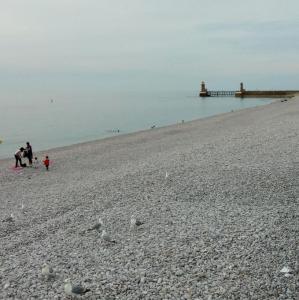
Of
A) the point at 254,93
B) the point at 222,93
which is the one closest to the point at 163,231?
the point at 254,93

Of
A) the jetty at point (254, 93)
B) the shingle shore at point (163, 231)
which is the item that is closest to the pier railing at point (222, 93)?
the jetty at point (254, 93)

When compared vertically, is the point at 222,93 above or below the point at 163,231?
above

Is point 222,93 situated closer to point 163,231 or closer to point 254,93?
point 254,93

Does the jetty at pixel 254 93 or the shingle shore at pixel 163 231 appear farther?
the jetty at pixel 254 93

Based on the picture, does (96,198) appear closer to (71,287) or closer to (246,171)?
(246,171)

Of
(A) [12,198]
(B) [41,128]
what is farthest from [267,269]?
(B) [41,128]

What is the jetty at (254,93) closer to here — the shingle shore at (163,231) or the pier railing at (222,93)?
the pier railing at (222,93)

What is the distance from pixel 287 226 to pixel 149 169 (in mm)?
7714

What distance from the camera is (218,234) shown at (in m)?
8.53

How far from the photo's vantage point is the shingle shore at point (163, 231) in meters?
6.73

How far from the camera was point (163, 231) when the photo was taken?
8.98m

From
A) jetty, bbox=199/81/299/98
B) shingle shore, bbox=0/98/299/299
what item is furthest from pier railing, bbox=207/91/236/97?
shingle shore, bbox=0/98/299/299

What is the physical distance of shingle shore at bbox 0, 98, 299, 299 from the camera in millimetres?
6734

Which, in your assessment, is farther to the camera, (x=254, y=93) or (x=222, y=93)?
(x=222, y=93)
